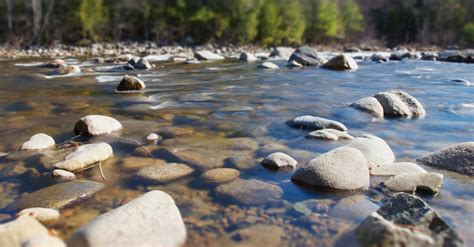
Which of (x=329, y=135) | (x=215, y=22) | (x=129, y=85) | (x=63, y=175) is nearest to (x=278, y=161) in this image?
(x=329, y=135)

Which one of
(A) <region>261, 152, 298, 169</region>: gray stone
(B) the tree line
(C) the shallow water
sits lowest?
(C) the shallow water

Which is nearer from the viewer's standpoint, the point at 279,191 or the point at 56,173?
the point at 279,191

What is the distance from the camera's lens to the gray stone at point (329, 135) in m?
3.70

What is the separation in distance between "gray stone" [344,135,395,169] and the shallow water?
6.9 inches

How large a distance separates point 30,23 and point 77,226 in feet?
82.3

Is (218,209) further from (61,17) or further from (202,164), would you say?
(61,17)

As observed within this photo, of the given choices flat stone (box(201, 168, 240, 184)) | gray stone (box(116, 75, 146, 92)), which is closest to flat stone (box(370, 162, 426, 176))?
flat stone (box(201, 168, 240, 184))

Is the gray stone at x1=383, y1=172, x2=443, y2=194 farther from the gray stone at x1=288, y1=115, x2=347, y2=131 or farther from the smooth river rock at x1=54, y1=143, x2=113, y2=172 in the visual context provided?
the smooth river rock at x1=54, y1=143, x2=113, y2=172

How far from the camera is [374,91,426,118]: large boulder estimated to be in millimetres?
4805

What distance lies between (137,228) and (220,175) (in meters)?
0.96

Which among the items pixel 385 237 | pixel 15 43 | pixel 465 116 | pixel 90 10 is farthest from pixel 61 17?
pixel 385 237

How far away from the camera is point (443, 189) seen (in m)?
2.67

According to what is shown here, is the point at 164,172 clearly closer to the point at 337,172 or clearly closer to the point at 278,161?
the point at 278,161

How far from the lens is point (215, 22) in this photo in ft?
87.2
